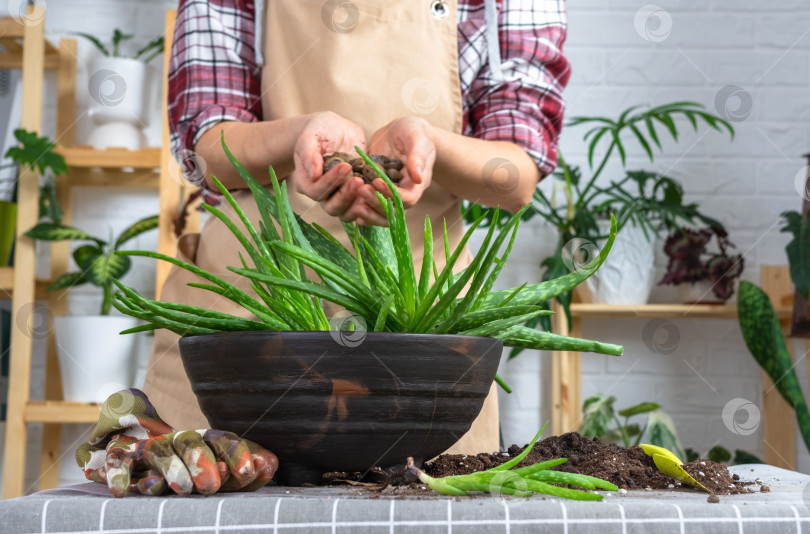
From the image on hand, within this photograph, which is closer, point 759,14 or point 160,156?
point 160,156

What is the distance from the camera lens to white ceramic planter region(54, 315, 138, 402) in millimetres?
1797

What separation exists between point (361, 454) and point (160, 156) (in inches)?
63.8

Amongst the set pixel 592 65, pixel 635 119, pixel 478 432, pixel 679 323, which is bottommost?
pixel 478 432

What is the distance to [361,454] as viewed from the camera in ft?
1.30

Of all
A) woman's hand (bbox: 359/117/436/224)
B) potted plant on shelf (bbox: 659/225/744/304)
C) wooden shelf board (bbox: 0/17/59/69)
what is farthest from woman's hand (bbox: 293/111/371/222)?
wooden shelf board (bbox: 0/17/59/69)

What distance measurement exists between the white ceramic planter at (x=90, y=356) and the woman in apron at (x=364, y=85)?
34.6 inches

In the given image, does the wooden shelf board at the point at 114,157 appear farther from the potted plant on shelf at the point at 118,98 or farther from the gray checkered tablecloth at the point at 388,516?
the gray checkered tablecloth at the point at 388,516

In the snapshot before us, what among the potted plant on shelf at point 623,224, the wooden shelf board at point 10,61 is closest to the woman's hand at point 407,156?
the potted plant on shelf at point 623,224

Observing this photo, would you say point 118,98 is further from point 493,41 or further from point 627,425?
point 627,425

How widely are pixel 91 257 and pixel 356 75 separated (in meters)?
1.12

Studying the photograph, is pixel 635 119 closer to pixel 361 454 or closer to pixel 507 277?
pixel 507 277

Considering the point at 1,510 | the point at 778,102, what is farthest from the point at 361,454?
the point at 778,102

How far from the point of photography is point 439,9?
3.31ft

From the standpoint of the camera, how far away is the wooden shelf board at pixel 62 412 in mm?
1769
